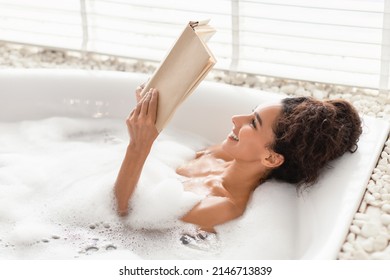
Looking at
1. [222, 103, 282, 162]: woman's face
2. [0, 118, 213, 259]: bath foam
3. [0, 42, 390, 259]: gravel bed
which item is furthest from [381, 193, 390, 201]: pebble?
[0, 118, 213, 259]: bath foam

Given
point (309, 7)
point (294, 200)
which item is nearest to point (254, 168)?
point (294, 200)

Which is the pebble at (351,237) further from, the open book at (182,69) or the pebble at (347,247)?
the open book at (182,69)

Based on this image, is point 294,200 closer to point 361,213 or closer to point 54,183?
point 361,213

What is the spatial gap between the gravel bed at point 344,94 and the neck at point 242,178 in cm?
35

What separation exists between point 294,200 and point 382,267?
551mm

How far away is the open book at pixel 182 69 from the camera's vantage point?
1.73m

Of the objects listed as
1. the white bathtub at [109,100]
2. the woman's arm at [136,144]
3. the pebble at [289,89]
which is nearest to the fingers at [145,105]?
the woman's arm at [136,144]

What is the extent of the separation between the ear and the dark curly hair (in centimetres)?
1

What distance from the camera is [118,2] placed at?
3039 mm

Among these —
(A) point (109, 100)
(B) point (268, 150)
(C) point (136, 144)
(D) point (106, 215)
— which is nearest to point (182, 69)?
(C) point (136, 144)

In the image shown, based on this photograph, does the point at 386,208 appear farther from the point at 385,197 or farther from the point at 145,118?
the point at 145,118

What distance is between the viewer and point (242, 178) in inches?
81.4

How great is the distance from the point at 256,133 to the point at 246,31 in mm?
965

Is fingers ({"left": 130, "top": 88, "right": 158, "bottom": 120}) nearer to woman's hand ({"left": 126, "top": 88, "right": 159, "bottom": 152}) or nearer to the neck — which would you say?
woman's hand ({"left": 126, "top": 88, "right": 159, "bottom": 152})
